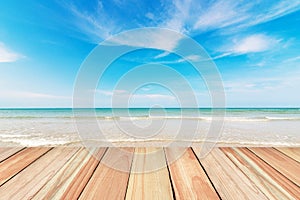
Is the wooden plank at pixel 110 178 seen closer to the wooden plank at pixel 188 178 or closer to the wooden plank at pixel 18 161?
the wooden plank at pixel 188 178

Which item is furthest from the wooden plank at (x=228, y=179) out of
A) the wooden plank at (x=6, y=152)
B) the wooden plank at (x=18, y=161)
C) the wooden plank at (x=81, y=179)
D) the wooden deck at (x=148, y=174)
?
the wooden plank at (x=6, y=152)

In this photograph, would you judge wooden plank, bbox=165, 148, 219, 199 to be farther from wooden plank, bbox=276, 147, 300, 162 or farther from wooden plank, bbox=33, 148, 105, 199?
wooden plank, bbox=276, 147, 300, 162

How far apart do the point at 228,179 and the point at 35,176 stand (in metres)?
0.96

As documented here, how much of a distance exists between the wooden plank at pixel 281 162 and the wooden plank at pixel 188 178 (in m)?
0.44

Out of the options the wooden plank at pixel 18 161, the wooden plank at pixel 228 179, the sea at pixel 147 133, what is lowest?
the sea at pixel 147 133

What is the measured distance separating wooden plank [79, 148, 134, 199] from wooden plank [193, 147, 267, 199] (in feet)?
1.43

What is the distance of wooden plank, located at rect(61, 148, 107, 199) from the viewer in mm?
824

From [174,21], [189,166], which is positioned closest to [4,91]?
[174,21]

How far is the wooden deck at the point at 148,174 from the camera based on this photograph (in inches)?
33.2

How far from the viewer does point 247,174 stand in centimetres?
104

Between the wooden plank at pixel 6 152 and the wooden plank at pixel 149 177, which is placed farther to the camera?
the wooden plank at pixel 6 152

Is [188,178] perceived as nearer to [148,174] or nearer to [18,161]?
[148,174]

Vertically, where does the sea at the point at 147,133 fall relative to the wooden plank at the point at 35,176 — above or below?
below

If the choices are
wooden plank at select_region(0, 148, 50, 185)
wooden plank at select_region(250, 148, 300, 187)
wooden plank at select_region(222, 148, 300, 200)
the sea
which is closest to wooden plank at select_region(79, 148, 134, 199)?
wooden plank at select_region(0, 148, 50, 185)
